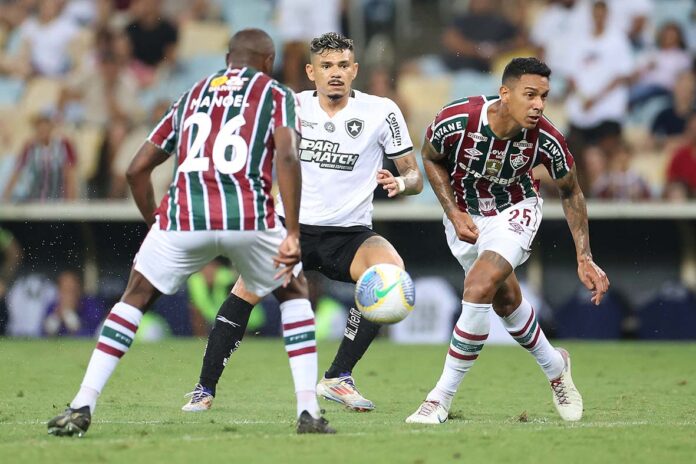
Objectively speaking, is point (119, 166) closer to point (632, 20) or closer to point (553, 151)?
point (632, 20)

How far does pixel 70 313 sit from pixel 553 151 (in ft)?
33.2

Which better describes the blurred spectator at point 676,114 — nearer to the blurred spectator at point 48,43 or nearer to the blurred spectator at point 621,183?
the blurred spectator at point 621,183

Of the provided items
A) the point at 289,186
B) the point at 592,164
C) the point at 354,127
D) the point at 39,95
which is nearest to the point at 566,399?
the point at 354,127

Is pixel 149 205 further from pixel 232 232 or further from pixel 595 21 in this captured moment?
pixel 595 21

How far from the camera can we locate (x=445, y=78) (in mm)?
16484

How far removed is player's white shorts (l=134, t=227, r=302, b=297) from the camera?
19.7ft

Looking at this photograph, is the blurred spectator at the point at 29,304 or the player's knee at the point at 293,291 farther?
the blurred spectator at the point at 29,304

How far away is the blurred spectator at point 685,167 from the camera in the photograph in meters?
14.9

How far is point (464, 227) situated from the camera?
24.3ft

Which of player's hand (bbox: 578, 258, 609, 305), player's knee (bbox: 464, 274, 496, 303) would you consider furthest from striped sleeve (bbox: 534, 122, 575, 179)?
player's knee (bbox: 464, 274, 496, 303)

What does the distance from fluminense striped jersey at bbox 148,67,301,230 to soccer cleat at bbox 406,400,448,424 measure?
1.62 m

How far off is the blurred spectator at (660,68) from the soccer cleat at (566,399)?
8.97 meters

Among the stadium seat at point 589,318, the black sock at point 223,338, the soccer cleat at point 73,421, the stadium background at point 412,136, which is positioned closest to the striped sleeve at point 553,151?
the black sock at point 223,338

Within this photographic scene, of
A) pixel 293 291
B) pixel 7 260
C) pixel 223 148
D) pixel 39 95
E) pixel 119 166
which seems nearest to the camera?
pixel 223 148
